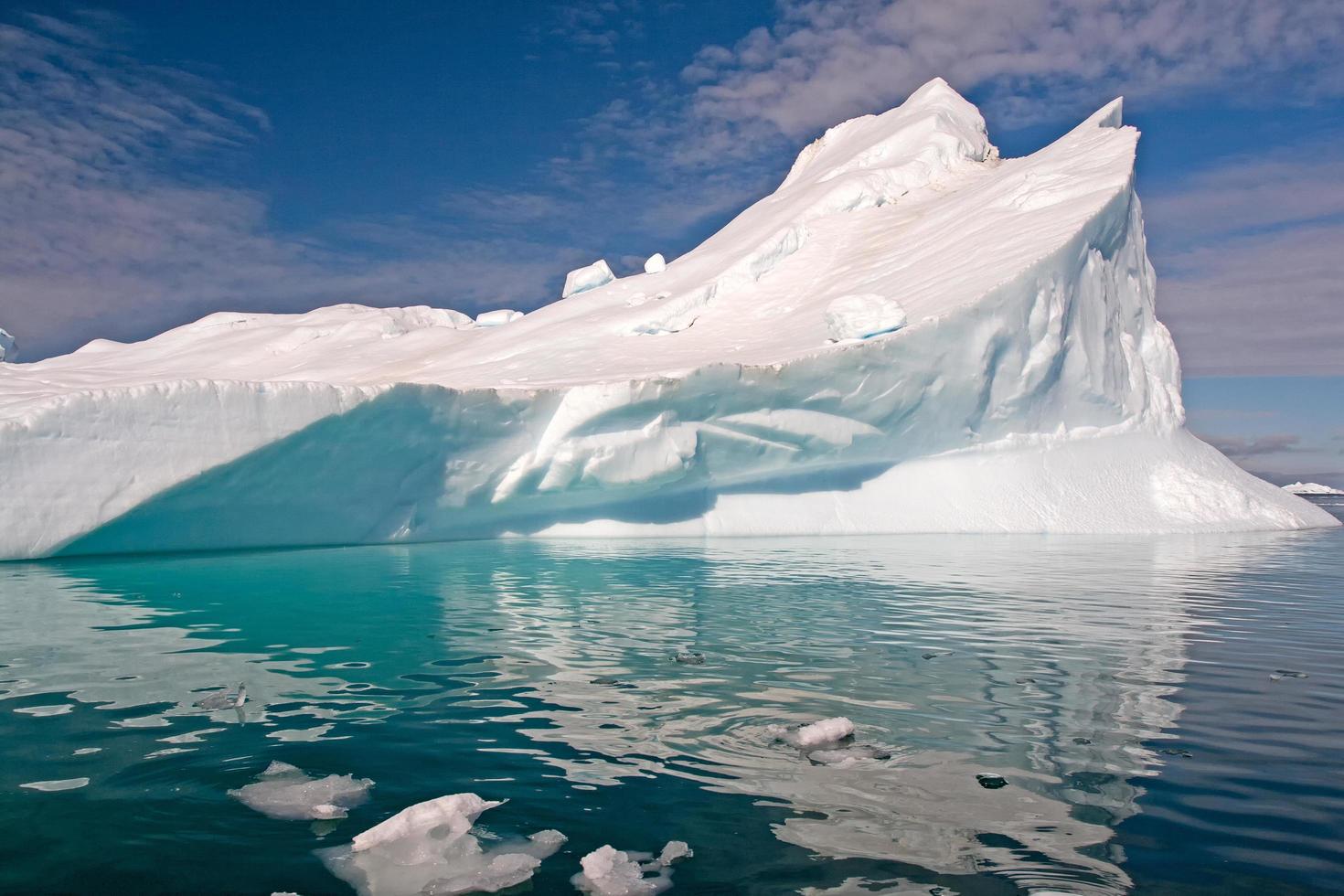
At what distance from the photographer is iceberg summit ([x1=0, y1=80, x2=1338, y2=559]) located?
40.3ft

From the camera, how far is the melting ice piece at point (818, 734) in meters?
4.08

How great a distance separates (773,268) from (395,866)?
23240 millimetres

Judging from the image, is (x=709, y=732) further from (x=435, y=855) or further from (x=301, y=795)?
(x=301, y=795)

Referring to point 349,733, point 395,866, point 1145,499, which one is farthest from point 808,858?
point 1145,499

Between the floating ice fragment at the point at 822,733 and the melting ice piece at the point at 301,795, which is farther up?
the floating ice fragment at the point at 822,733

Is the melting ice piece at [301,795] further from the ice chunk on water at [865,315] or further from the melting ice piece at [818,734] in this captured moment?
the ice chunk on water at [865,315]

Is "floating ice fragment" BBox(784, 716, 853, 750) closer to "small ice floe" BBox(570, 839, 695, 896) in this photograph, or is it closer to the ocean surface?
the ocean surface

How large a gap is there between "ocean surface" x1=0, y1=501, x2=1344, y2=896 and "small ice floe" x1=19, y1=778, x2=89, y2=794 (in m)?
0.02

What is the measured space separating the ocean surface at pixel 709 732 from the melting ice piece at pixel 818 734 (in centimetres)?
12

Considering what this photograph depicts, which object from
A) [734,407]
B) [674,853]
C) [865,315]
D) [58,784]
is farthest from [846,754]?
[865,315]

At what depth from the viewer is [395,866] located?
2848mm

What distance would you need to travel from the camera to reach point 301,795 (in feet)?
11.1

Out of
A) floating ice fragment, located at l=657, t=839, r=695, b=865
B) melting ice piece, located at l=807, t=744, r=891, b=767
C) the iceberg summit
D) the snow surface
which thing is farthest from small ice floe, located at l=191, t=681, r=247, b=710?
the snow surface

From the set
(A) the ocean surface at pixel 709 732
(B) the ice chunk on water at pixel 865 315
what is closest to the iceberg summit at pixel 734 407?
(B) the ice chunk on water at pixel 865 315
